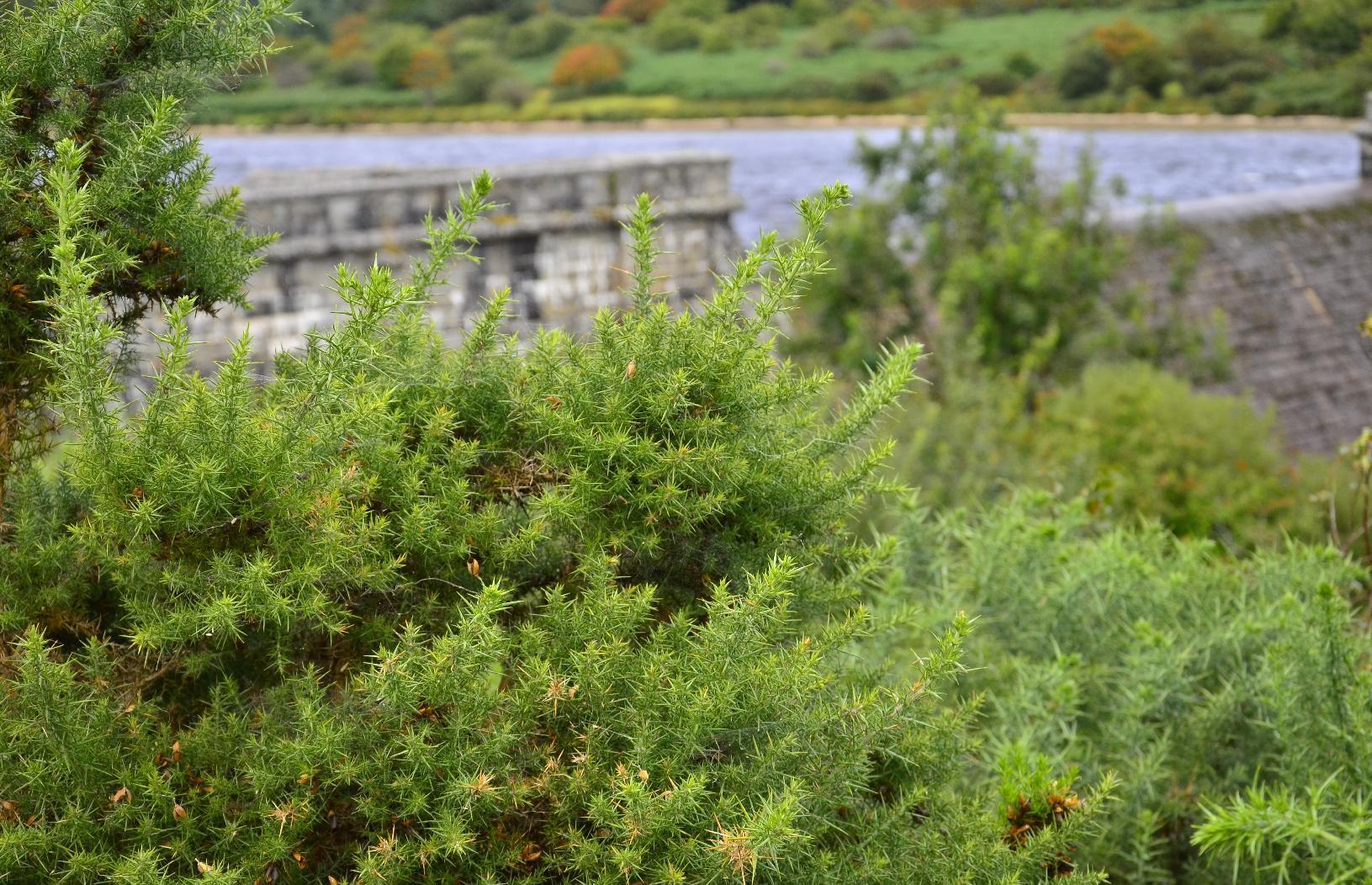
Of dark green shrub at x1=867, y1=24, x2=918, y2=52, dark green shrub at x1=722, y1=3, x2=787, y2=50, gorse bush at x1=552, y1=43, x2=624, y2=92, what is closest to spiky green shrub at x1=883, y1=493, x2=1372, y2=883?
gorse bush at x1=552, y1=43, x2=624, y2=92

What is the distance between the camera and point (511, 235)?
1132 cm

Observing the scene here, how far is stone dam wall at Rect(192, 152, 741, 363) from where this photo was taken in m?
10.4

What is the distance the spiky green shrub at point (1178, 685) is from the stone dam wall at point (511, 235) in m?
6.45

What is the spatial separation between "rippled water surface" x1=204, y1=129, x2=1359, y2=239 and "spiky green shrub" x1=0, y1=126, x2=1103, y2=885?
1149 cm

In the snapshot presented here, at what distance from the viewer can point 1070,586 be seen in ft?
11.0

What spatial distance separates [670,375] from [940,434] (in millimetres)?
6799

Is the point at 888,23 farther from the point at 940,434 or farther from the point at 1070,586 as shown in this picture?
the point at 1070,586

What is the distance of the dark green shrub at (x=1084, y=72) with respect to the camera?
23297 mm

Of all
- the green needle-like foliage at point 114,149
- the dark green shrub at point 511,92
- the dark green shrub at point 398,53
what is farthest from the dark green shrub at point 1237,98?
the green needle-like foliage at point 114,149

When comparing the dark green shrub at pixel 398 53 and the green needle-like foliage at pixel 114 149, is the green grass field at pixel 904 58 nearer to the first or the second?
the dark green shrub at pixel 398 53

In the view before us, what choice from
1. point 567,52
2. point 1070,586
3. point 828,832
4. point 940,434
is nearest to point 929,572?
→ point 1070,586

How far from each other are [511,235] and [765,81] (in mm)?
19530

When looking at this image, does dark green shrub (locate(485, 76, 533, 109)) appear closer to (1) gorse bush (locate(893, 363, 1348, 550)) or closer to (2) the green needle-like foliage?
(1) gorse bush (locate(893, 363, 1348, 550))

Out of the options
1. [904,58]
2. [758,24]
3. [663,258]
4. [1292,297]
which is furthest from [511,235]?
[758,24]
